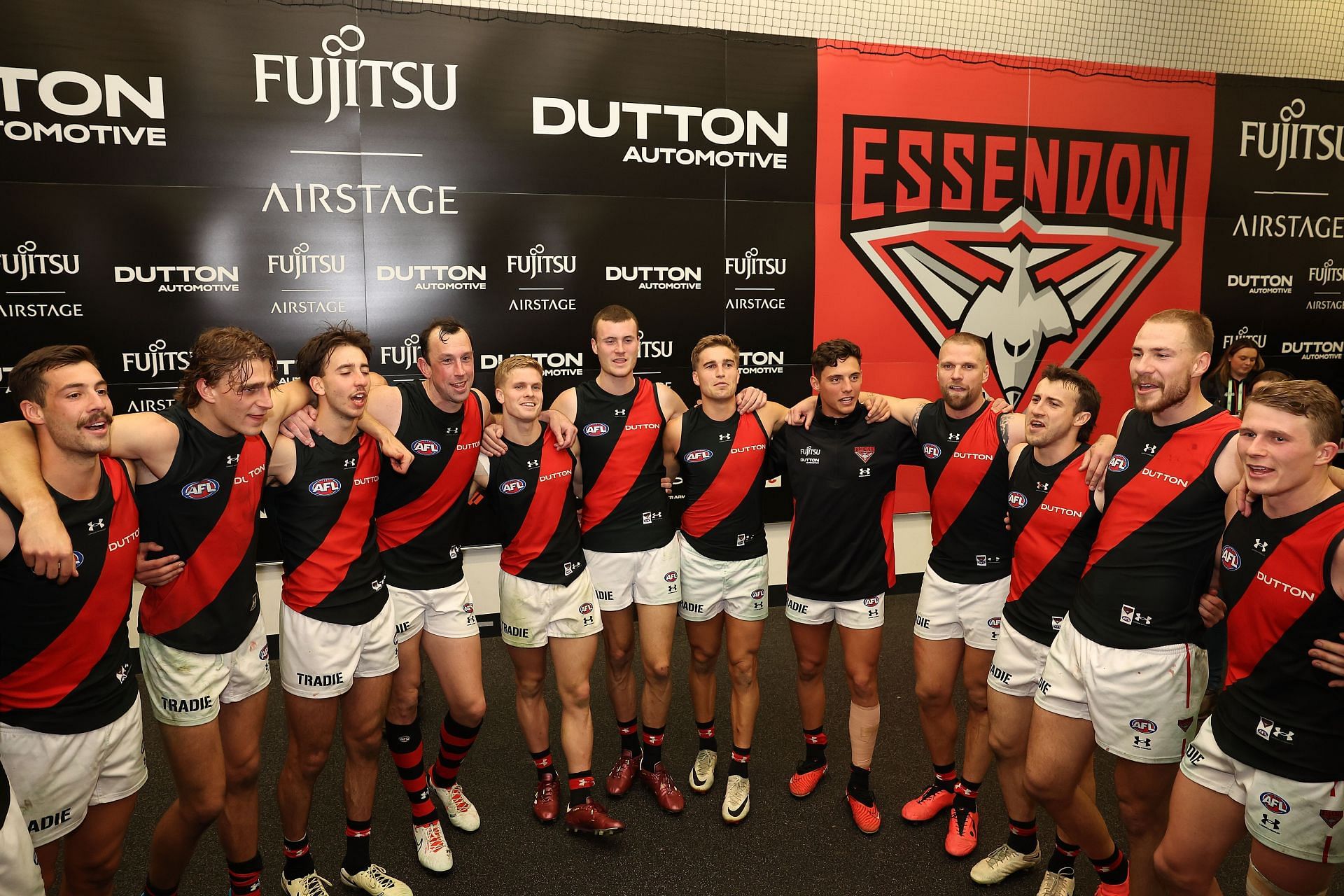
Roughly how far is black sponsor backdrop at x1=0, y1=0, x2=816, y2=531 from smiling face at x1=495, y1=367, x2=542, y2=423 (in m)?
2.09

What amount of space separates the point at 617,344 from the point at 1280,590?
2389 mm

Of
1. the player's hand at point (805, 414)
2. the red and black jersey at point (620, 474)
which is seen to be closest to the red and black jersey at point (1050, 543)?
the player's hand at point (805, 414)

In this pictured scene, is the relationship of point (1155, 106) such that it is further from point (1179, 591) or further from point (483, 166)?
point (1179, 591)

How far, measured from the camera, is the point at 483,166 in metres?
5.35

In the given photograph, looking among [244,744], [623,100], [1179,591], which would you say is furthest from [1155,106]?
[244,744]

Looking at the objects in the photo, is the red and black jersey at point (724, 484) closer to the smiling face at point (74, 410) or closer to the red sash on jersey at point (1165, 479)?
the red sash on jersey at point (1165, 479)

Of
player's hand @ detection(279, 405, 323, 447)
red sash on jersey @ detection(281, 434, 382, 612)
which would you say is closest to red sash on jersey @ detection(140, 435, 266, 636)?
player's hand @ detection(279, 405, 323, 447)

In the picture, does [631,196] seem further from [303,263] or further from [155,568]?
[155,568]

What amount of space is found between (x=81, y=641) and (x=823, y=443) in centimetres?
256

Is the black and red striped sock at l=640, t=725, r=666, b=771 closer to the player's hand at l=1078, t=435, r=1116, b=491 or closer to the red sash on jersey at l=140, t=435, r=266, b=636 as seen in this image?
the red sash on jersey at l=140, t=435, r=266, b=636

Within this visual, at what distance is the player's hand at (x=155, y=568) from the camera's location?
2.62m

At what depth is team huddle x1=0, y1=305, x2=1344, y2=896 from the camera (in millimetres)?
2297

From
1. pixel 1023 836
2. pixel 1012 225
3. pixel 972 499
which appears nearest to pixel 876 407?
pixel 972 499

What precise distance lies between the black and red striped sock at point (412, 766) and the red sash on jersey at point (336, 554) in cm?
68
